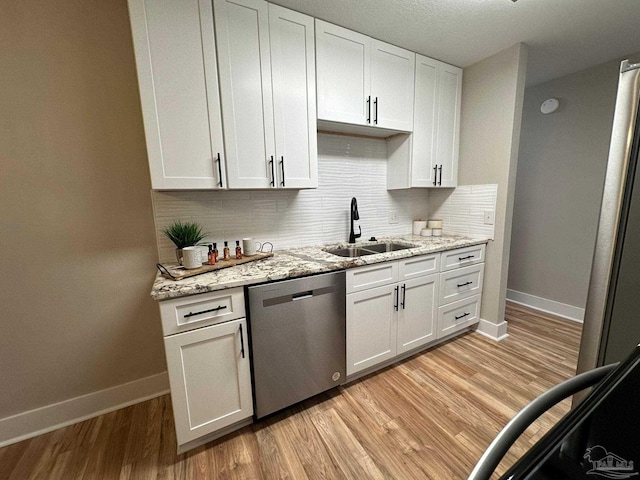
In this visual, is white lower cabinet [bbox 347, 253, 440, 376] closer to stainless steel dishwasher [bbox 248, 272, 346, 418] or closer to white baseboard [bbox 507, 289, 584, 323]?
stainless steel dishwasher [bbox 248, 272, 346, 418]

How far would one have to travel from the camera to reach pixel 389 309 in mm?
1870

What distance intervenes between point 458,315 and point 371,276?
112cm

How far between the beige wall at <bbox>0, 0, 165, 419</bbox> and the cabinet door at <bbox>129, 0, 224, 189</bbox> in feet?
1.15

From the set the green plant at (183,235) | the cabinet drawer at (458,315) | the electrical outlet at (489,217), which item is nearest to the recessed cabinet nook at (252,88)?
the green plant at (183,235)

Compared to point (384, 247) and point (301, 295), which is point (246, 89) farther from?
point (384, 247)

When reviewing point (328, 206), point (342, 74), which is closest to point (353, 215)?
point (328, 206)

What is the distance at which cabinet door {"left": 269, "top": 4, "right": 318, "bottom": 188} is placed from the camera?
1.58 m

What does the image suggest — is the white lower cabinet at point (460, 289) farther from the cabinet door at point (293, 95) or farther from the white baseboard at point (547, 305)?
the cabinet door at point (293, 95)

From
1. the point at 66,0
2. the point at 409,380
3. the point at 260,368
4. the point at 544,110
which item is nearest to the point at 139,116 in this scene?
the point at 66,0

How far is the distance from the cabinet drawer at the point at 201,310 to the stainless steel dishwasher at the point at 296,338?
79 mm

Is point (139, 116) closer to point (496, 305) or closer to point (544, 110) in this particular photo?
point (496, 305)

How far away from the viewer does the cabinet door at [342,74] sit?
1723 mm

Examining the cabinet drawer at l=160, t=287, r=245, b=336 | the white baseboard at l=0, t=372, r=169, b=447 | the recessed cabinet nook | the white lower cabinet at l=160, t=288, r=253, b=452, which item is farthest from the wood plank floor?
the recessed cabinet nook

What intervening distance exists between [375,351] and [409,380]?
32 centimetres
